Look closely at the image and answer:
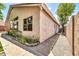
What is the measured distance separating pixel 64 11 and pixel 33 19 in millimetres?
469

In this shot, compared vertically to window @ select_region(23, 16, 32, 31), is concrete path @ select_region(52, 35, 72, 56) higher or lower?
lower

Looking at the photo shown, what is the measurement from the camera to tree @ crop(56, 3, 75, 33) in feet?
7.88

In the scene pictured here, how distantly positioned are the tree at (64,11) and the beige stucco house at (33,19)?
0.34ft

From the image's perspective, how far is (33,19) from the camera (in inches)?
97.3

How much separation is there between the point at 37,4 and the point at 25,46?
2.09 ft

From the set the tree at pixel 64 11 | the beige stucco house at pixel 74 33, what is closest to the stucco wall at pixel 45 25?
the tree at pixel 64 11

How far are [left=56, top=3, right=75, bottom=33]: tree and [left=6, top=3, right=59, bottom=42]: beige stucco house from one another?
0.10m

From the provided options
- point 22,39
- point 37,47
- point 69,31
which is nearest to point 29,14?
point 22,39

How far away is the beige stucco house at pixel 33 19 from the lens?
243cm

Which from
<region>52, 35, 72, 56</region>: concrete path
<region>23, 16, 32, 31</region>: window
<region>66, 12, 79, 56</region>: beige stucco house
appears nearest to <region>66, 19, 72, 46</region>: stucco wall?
<region>66, 12, 79, 56</region>: beige stucco house

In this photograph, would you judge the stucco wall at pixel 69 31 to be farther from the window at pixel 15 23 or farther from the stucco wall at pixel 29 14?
the window at pixel 15 23

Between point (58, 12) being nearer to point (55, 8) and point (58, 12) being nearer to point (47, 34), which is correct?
point (55, 8)

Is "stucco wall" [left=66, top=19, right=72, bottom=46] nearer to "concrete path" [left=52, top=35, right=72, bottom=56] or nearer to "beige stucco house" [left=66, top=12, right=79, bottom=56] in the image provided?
"beige stucco house" [left=66, top=12, right=79, bottom=56]

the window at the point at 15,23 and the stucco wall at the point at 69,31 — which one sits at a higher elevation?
the window at the point at 15,23
